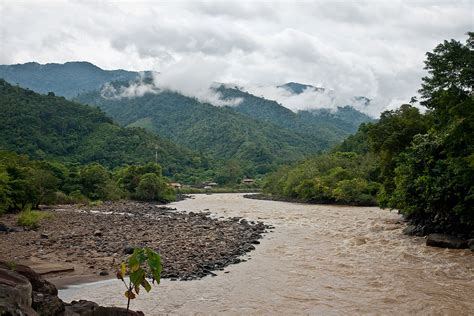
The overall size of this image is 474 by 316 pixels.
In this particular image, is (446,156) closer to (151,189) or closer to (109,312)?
(109,312)

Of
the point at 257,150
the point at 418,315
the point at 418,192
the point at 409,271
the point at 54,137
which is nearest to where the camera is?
the point at 418,315

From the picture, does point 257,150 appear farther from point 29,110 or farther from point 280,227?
point 280,227

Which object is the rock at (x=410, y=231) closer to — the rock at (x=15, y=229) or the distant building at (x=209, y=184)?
the rock at (x=15, y=229)

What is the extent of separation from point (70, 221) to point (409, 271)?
26.8 meters

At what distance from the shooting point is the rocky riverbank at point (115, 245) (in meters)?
18.9

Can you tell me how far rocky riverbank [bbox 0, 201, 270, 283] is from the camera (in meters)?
18.9

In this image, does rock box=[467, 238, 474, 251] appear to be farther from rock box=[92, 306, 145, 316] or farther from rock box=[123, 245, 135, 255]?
rock box=[92, 306, 145, 316]

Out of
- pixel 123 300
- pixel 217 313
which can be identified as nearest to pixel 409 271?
pixel 217 313

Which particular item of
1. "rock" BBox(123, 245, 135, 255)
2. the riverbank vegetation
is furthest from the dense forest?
the riverbank vegetation

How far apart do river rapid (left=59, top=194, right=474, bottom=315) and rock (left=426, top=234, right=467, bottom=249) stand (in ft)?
1.95

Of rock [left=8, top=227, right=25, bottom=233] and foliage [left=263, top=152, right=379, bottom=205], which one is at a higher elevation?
foliage [left=263, top=152, right=379, bottom=205]

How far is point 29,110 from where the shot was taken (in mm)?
106562

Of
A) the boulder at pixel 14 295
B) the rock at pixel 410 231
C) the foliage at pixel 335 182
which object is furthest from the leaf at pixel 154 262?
the foliage at pixel 335 182

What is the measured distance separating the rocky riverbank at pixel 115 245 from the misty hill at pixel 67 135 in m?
67.4
